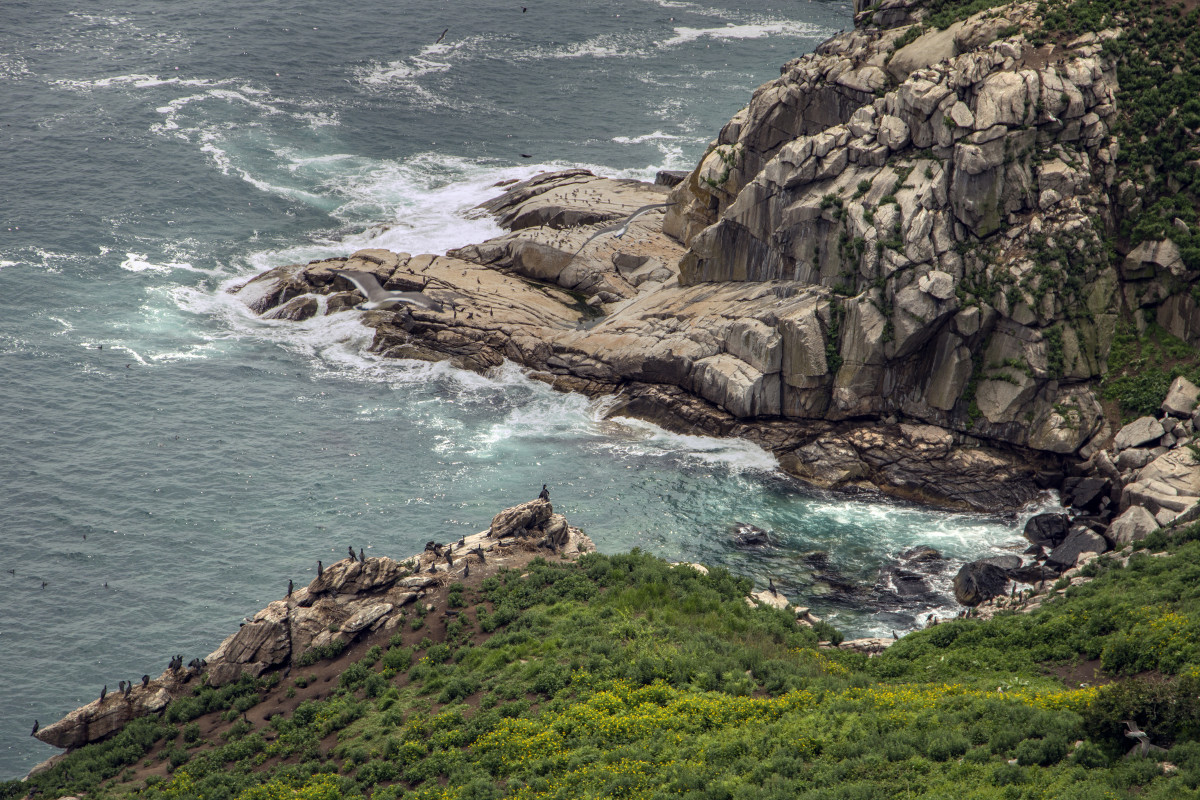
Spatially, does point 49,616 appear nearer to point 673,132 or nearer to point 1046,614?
point 1046,614

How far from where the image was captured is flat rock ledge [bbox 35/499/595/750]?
144ft

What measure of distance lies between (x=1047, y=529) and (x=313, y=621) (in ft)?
136

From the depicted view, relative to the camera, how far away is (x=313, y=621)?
4703 centimetres

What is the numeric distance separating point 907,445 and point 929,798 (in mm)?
39549

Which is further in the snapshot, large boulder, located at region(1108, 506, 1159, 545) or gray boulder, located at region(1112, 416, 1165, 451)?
gray boulder, located at region(1112, 416, 1165, 451)

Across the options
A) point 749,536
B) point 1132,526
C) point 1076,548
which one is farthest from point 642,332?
point 1132,526

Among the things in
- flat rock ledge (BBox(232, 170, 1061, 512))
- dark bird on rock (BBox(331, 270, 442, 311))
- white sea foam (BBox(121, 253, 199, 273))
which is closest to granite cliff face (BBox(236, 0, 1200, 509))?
flat rock ledge (BBox(232, 170, 1061, 512))

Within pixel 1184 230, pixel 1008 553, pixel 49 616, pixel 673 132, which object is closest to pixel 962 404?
pixel 1008 553

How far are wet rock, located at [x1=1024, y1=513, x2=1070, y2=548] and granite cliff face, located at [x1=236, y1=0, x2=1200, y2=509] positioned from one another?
3775 millimetres

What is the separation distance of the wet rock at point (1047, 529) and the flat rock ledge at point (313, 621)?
92.9 feet

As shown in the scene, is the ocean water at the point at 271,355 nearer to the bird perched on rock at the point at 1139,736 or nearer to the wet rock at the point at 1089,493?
the wet rock at the point at 1089,493

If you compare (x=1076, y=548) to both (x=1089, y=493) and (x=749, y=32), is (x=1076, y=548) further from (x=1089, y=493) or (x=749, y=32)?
(x=749, y=32)

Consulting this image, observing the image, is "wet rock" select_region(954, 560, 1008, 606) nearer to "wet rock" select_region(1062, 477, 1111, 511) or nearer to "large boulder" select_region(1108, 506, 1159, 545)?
"large boulder" select_region(1108, 506, 1159, 545)

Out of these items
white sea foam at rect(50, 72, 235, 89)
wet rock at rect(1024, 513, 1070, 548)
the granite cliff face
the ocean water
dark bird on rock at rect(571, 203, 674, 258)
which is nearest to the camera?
wet rock at rect(1024, 513, 1070, 548)
